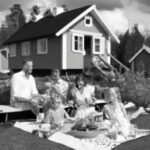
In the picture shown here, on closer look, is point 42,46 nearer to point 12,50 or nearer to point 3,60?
point 12,50

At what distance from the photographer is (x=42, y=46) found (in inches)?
1141

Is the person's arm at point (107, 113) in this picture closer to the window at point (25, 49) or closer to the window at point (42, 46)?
the window at point (42, 46)

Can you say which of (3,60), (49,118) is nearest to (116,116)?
(49,118)

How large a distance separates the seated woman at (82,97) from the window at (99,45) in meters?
18.8

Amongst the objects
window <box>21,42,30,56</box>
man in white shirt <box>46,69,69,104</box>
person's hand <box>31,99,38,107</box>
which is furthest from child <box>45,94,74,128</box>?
window <box>21,42,30,56</box>

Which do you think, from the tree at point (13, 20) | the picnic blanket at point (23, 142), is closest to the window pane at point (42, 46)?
the picnic blanket at point (23, 142)

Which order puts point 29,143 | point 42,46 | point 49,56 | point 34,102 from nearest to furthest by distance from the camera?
1. point 29,143
2. point 34,102
3. point 49,56
4. point 42,46

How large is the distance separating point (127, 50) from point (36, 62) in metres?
15.9

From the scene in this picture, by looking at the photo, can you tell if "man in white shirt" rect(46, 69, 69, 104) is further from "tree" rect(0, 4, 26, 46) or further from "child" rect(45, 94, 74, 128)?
"tree" rect(0, 4, 26, 46)

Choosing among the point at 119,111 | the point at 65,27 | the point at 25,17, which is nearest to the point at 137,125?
the point at 119,111

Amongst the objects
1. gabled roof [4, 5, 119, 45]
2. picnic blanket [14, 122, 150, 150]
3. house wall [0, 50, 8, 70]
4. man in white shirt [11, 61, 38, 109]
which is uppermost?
gabled roof [4, 5, 119, 45]

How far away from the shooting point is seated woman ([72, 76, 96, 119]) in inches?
343

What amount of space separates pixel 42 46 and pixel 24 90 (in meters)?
20.2

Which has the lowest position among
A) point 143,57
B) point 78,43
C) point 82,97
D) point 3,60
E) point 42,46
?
point 82,97
